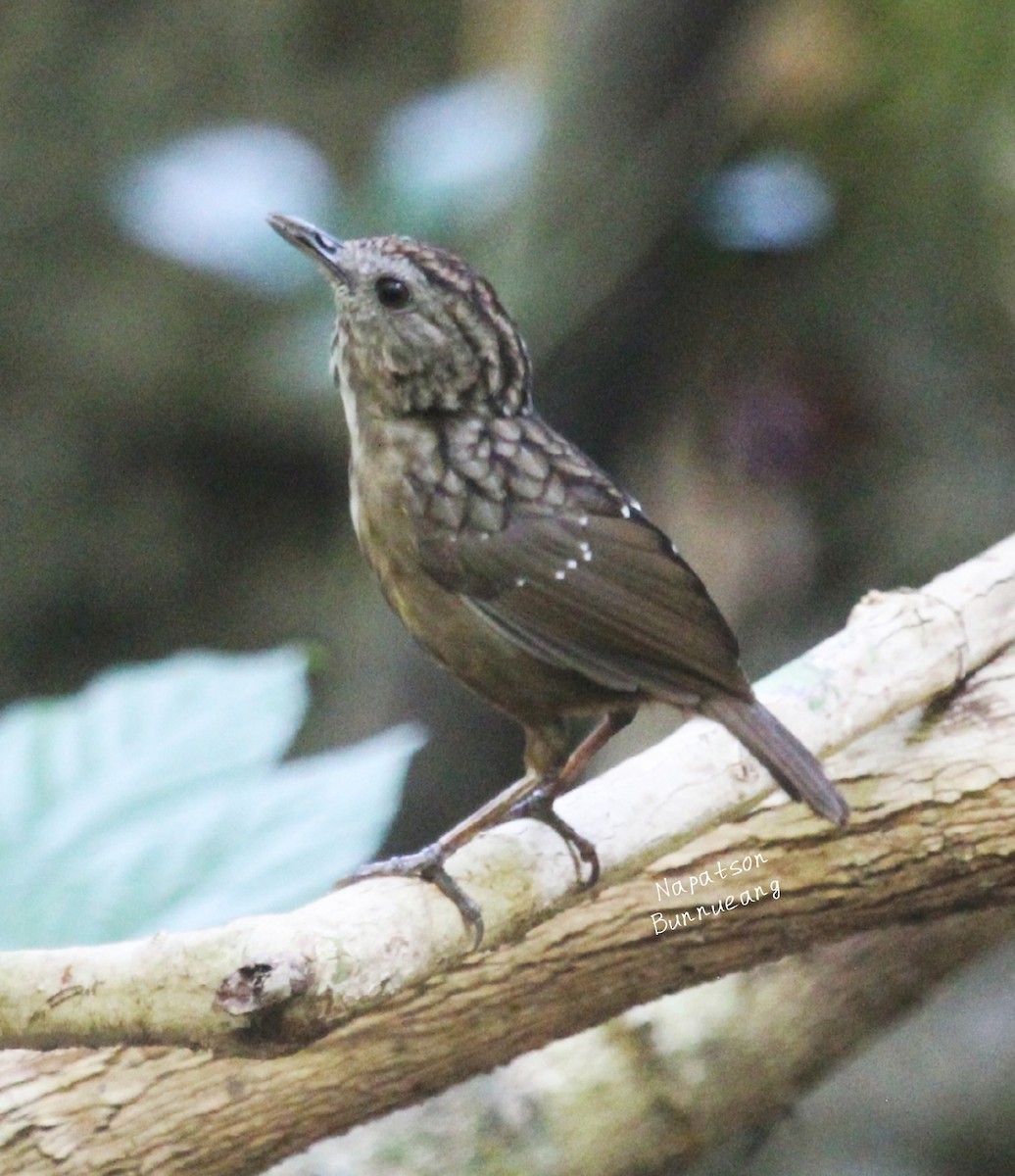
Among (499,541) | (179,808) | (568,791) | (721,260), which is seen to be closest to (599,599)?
(499,541)

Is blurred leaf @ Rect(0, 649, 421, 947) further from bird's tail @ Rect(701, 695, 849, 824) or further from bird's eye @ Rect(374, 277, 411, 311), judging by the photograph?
bird's eye @ Rect(374, 277, 411, 311)

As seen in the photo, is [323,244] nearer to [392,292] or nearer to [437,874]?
[392,292]

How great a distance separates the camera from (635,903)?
2855mm

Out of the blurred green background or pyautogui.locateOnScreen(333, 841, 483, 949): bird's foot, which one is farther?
the blurred green background

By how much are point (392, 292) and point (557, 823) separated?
94 centimetres

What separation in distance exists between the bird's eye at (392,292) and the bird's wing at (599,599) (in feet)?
1.39

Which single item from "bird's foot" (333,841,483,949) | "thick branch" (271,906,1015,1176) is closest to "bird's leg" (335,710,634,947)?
"bird's foot" (333,841,483,949)

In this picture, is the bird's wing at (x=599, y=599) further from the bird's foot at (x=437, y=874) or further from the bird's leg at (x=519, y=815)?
the bird's foot at (x=437, y=874)

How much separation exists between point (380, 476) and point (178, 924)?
792mm

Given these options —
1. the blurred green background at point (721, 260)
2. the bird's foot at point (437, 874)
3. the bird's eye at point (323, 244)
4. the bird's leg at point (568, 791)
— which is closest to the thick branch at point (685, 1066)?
the bird's leg at point (568, 791)

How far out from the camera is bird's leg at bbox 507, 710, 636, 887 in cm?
268

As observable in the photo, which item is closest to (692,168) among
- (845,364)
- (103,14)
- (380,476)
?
(845,364)

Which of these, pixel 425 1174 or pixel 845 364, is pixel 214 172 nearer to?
pixel 845 364

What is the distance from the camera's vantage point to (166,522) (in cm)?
709
